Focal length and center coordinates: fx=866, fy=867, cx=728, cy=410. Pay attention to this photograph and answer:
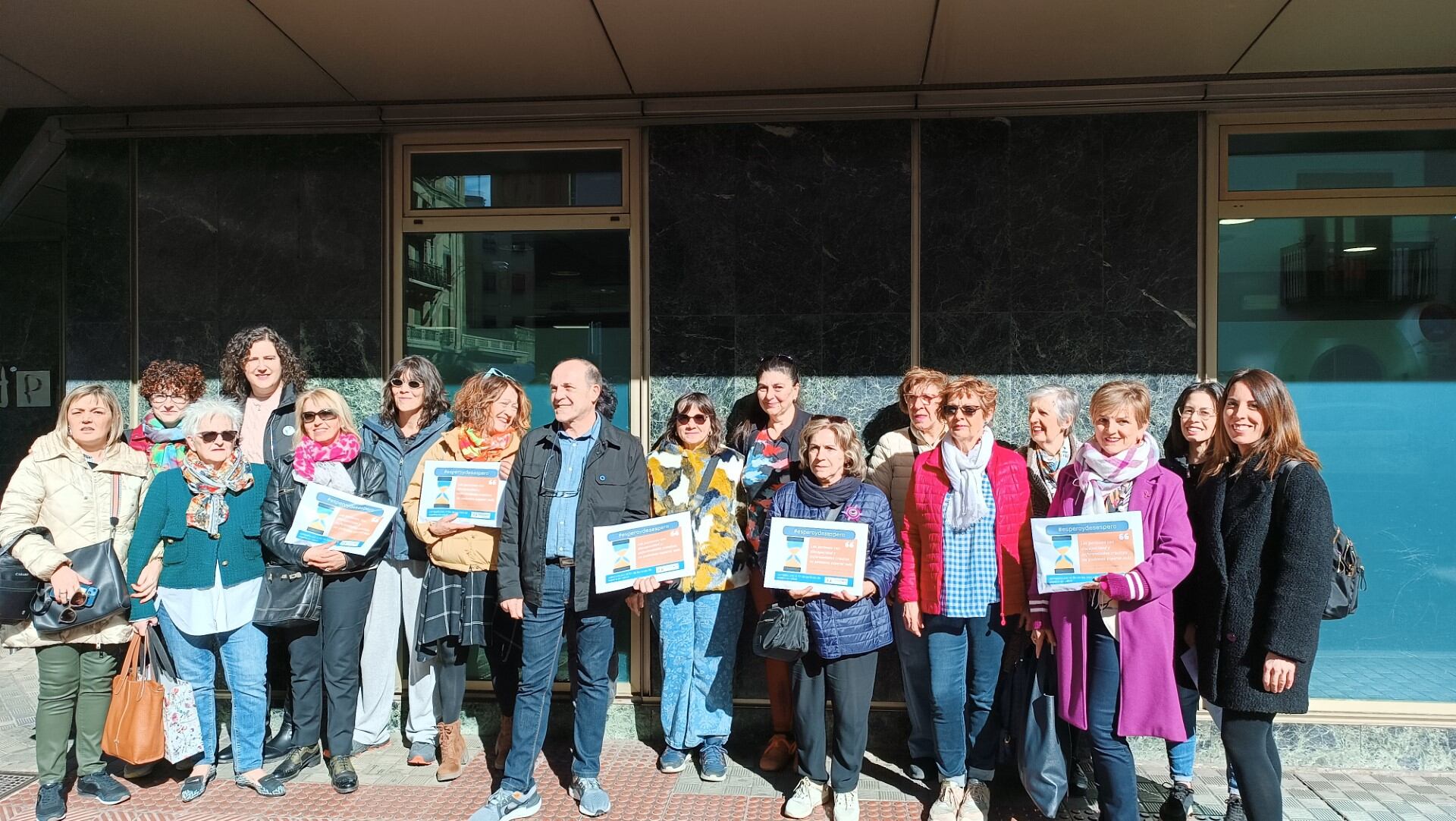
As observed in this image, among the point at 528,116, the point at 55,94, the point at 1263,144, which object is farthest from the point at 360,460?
the point at 1263,144

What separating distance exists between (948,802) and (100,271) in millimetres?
5733

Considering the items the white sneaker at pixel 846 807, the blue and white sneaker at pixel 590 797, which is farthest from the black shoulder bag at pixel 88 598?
the white sneaker at pixel 846 807

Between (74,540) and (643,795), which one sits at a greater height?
(74,540)

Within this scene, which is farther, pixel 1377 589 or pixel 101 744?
pixel 1377 589

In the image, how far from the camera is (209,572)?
4055mm

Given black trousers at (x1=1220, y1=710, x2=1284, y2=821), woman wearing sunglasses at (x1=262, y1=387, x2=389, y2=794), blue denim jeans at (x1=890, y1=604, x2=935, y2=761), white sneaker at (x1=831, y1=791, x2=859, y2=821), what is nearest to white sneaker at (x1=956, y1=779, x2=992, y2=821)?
blue denim jeans at (x1=890, y1=604, x2=935, y2=761)

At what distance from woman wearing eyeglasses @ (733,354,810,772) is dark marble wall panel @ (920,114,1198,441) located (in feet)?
3.23

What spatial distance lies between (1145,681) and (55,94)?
648 centimetres

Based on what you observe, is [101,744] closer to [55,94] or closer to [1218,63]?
[55,94]

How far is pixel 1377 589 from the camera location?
4824mm

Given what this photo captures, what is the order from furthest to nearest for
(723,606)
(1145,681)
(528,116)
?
(528,116), (723,606), (1145,681)

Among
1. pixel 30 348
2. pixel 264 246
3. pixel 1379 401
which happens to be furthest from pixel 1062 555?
pixel 30 348

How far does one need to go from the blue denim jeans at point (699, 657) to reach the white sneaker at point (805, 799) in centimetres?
56

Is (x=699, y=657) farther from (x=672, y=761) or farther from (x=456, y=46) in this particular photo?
(x=456, y=46)
